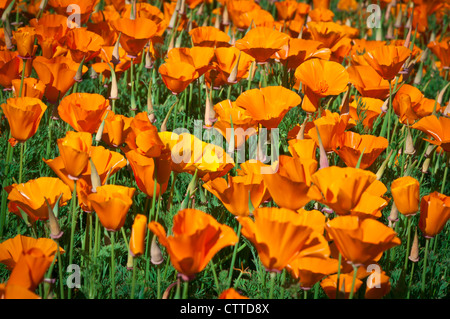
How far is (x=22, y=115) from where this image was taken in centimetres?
151

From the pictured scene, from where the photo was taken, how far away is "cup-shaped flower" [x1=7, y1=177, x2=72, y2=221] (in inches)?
55.3

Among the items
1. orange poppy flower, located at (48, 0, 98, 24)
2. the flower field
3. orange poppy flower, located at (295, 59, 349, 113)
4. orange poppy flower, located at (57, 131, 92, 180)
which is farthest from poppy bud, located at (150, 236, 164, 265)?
orange poppy flower, located at (48, 0, 98, 24)

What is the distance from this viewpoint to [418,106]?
6.86 feet

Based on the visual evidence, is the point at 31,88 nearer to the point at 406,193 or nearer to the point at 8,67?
the point at 8,67

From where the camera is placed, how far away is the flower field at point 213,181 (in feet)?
3.92

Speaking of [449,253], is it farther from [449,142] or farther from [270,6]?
[270,6]

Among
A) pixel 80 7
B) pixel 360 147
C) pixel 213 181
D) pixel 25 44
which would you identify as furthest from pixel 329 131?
pixel 80 7

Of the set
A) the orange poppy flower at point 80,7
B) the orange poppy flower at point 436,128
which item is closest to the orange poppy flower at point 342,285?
the orange poppy flower at point 436,128

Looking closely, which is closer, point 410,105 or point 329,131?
point 329,131

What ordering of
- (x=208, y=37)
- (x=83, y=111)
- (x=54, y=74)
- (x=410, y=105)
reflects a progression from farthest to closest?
(x=208, y=37) < (x=410, y=105) < (x=54, y=74) < (x=83, y=111)

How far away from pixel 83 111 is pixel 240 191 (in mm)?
551

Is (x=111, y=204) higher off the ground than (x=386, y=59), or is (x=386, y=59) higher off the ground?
(x=386, y=59)

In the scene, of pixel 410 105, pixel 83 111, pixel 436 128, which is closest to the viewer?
pixel 83 111
